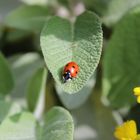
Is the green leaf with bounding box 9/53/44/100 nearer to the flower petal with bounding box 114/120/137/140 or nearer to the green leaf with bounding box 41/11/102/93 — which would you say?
the green leaf with bounding box 41/11/102/93

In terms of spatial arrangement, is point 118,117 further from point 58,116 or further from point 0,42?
point 0,42

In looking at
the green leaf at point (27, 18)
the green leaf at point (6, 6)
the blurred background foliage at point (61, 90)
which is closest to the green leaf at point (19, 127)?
the blurred background foliage at point (61, 90)

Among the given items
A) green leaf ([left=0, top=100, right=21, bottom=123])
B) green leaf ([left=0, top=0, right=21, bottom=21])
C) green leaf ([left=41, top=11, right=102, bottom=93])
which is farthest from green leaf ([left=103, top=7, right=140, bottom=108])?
green leaf ([left=0, top=0, right=21, bottom=21])

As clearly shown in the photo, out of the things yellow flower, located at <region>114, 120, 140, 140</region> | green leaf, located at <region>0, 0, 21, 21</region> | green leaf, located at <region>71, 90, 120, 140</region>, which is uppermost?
yellow flower, located at <region>114, 120, 140, 140</region>

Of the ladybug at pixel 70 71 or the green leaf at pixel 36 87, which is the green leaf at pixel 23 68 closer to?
the green leaf at pixel 36 87

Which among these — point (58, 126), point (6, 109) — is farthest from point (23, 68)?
point (58, 126)

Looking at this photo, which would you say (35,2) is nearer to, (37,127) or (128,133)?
(37,127)
